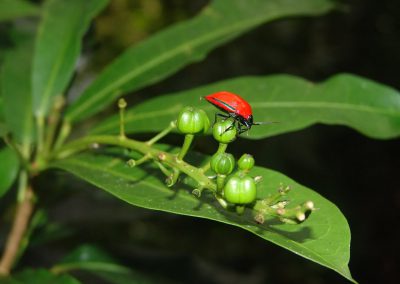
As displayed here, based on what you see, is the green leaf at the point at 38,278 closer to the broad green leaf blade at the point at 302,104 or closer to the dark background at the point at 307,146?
the broad green leaf blade at the point at 302,104

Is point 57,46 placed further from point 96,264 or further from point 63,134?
point 96,264

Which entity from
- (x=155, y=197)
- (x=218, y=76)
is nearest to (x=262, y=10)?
(x=155, y=197)

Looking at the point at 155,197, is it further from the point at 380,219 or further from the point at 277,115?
the point at 380,219

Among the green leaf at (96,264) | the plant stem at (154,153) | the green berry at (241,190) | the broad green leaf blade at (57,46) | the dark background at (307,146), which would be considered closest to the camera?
the green berry at (241,190)

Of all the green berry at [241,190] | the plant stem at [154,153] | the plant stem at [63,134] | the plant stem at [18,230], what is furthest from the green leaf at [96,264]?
the green berry at [241,190]

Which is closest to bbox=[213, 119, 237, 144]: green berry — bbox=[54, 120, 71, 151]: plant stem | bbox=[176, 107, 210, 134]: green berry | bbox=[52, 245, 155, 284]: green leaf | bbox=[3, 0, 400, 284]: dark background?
bbox=[176, 107, 210, 134]: green berry

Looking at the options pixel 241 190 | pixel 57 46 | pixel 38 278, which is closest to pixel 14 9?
pixel 57 46
